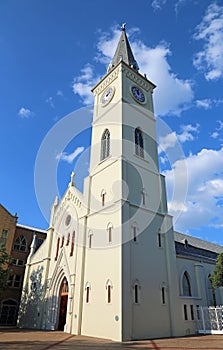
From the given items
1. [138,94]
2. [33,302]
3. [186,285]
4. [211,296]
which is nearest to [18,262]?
[33,302]

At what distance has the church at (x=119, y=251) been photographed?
733 inches

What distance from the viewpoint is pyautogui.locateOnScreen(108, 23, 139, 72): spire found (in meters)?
32.1

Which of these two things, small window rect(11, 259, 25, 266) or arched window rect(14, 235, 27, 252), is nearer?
small window rect(11, 259, 25, 266)

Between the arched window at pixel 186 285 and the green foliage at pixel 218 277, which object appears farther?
the arched window at pixel 186 285

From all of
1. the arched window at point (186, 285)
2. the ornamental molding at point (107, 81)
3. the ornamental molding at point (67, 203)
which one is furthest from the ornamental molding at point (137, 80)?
the arched window at point (186, 285)

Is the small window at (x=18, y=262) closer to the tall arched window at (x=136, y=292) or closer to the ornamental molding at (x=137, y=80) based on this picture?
the tall arched window at (x=136, y=292)

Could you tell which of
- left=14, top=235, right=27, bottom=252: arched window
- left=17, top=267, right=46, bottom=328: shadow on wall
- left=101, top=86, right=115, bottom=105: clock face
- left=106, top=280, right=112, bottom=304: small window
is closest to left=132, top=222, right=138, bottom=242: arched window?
left=106, top=280, right=112, bottom=304: small window

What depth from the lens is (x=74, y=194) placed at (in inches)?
1076

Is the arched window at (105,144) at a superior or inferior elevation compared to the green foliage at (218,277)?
superior

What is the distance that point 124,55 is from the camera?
108 feet

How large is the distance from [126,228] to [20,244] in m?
23.2

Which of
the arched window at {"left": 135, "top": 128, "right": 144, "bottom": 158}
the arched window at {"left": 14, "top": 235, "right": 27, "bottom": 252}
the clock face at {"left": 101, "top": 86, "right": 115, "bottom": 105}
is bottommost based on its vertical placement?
the arched window at {"left": 14, "top": 235, "right": 27, "bottom": 252}

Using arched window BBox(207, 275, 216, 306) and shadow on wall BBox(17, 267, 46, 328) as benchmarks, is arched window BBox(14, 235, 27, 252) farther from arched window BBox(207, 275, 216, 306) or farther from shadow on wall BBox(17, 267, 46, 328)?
arched window BBox(207, 275, 216, 306)

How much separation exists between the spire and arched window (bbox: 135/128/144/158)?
9399mm
